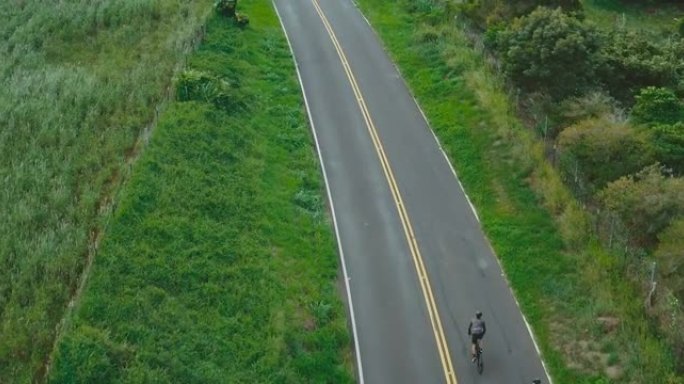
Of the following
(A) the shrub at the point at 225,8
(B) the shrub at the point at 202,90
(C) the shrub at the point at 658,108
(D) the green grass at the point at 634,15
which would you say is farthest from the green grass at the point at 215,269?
(D) the green grass at the point at 634,15

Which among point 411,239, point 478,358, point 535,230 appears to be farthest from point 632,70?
point 478,358

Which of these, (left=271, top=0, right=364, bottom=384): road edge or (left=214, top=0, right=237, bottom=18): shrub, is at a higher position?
(left=214, top=0, right=237, bottom=18): shrub

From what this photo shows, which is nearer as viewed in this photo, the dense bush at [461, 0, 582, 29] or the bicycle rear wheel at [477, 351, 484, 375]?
the bicycle rear wheel at [477, 351, 484, 375]

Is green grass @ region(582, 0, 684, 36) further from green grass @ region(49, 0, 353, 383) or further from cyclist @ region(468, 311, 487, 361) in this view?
cyclist @ region(468, 311, 487, 361)

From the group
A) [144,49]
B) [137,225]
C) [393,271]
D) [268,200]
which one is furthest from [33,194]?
[144,49]

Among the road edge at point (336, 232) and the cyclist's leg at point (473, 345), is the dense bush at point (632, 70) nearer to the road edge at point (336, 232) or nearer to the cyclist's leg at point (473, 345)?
the road edge at point (336, 232)

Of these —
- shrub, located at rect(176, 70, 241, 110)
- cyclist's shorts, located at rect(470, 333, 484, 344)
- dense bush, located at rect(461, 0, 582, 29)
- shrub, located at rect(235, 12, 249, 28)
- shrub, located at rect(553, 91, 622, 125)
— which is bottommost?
cyclist's shorts, located at rect(470, 333, 484, 344)

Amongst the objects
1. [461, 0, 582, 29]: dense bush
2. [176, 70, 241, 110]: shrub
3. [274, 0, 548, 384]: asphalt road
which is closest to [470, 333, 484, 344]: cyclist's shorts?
→ [274, 0, 548, 384]: asphalt road
